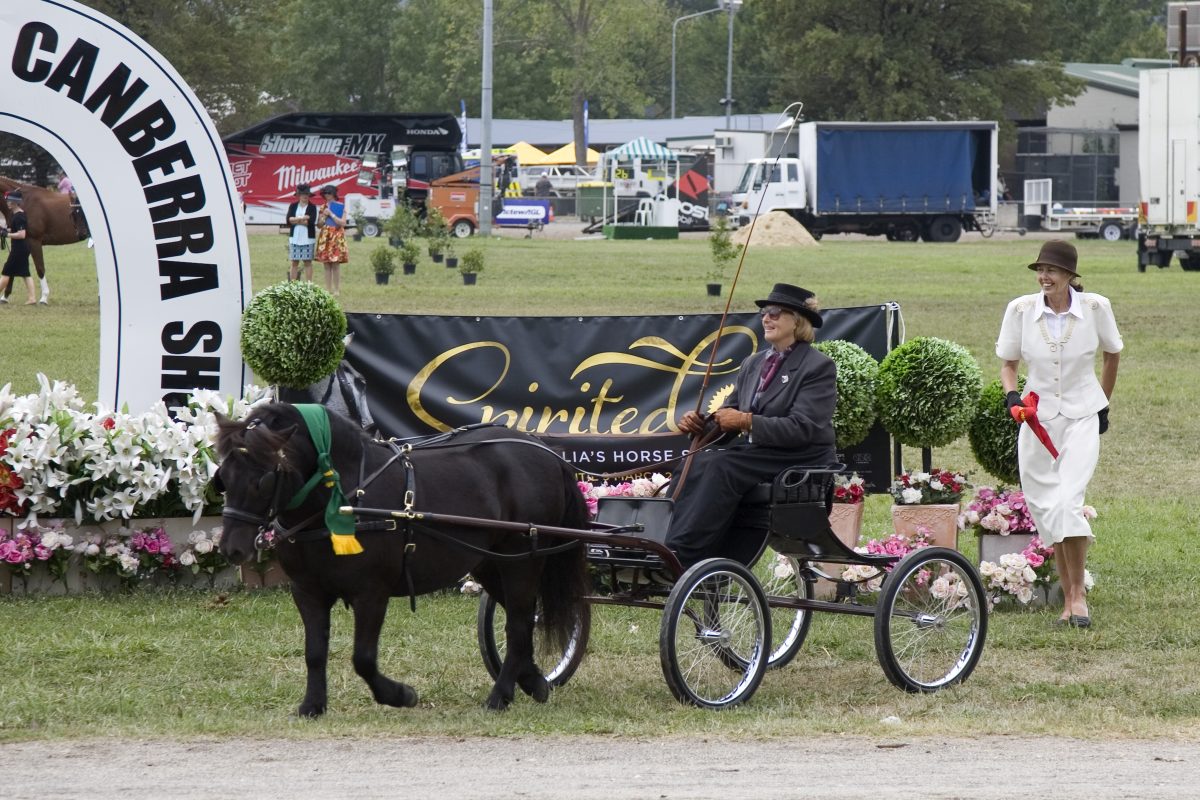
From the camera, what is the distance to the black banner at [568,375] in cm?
1011

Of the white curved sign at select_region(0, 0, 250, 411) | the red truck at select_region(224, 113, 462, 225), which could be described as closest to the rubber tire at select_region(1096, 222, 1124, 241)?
the red truck at select_region(224, 113, 462, 225)

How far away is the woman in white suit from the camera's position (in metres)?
8.36

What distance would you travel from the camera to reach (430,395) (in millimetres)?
10141

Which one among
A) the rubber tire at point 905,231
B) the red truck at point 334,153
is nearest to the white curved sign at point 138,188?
the red truck at point 334,153

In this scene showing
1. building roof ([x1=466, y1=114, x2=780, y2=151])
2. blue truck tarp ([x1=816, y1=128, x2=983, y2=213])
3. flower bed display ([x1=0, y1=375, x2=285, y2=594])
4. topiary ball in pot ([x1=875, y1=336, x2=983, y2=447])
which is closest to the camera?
flower bed display ([x1=0, y1=375, x2=285, y2=594])

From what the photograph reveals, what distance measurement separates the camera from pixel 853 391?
9195mm

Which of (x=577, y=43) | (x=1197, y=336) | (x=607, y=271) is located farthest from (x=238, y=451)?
(x=577, y=43)

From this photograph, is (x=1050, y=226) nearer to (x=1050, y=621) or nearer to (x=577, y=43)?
(x=577, y=43)

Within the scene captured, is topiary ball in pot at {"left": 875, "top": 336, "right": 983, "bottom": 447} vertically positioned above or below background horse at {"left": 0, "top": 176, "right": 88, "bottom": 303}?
below

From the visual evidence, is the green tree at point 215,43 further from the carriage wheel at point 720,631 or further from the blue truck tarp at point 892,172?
the carriage wheel at point 720,631

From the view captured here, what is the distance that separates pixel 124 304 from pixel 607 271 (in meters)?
26.0

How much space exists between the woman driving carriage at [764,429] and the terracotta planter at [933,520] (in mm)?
1888

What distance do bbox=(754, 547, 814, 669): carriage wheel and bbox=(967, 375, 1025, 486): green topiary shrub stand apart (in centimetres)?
132

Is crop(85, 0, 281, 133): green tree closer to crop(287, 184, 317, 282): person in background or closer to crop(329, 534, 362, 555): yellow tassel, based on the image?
crop(287, 184, 317, 282): person in background
